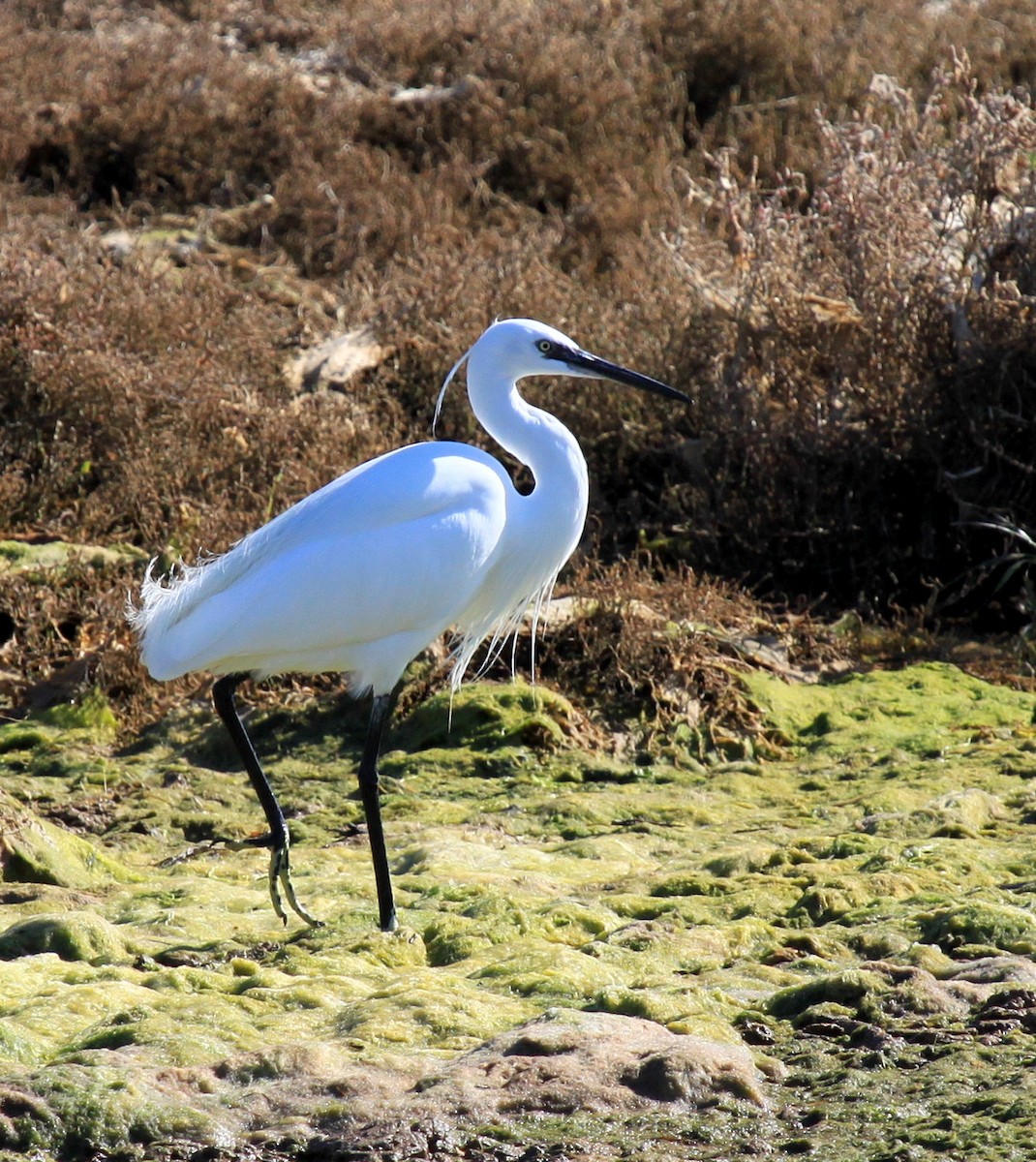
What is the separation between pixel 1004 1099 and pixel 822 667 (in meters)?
3.34

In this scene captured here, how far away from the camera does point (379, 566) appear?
4.09m

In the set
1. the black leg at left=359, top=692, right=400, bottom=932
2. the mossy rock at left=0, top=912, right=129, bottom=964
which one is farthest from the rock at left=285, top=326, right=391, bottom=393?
the mossy rock at left=0, top=912, right=129, bottom=964

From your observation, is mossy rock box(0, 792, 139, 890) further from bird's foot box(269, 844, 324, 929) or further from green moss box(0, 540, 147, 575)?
green moss box(0, 540, 147, 575)

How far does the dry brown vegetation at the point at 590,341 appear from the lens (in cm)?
653

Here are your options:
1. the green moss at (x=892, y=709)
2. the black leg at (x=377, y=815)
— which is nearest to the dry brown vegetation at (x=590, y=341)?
the green moss at (x=892, y=709)

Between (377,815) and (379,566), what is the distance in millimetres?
661

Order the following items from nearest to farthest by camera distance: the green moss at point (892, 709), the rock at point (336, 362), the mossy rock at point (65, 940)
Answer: the mossy rock at point (65, 940)
the green moss at point (892, 709)
the rock at point (336, 362)

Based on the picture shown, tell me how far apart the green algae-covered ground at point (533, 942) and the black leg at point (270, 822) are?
111 millimetres

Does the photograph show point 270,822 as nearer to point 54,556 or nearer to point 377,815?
point 377,815

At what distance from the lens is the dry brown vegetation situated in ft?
21.4

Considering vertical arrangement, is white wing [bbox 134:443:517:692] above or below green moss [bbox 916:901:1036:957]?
above

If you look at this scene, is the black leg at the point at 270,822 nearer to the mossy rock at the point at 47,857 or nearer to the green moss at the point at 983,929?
the mossy rock at the point at 47,857

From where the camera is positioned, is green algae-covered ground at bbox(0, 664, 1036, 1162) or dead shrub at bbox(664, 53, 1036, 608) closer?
green algae-covered ground at bbox(0, 664, 1036, 1162)

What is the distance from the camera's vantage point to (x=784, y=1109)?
2941mm
